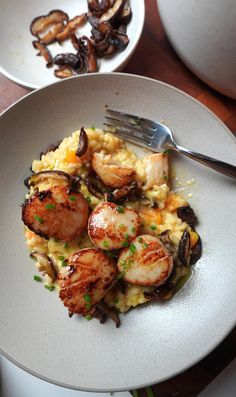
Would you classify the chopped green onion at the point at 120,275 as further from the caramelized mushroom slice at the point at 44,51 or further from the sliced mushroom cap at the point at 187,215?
the caramelized mushroom slice at the point at 44,51

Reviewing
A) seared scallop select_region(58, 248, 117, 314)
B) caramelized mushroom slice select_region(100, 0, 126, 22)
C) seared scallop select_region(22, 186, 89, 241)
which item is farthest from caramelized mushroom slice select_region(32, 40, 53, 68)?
seared scallop select_region(58, 248, 117, 314)

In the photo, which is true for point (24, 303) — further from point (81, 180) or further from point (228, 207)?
point (228, 207)

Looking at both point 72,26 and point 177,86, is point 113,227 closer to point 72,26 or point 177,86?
point 177,86

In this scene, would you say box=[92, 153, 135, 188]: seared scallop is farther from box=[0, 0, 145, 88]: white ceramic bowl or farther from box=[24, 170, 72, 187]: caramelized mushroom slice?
box=[0, 0, 145, 88]: white ceramic bowl

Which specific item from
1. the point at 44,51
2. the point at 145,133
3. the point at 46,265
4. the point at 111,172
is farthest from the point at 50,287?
the point at 44,51

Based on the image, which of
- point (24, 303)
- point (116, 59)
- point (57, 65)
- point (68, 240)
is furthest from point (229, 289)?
point (57, 65)

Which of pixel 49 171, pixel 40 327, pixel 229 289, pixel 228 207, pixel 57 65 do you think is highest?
pixel 57 65
